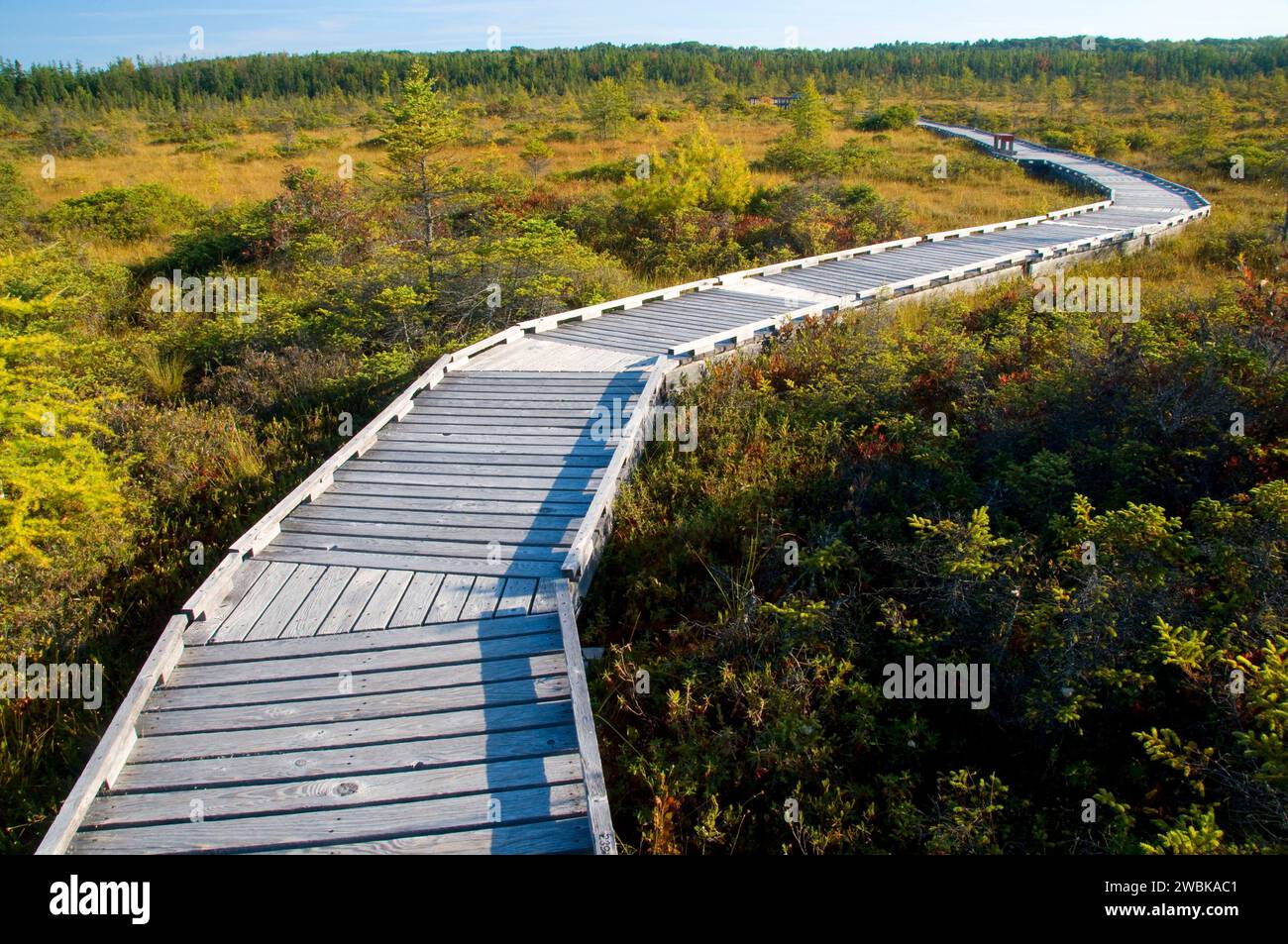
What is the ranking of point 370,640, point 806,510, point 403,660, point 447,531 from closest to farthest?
point 403,660, point 370,640, point 447,531, point 806,510

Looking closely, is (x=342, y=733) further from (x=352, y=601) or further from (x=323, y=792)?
(x=352, y=601)

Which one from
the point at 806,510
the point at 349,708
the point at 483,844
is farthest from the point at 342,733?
the point at 806,510

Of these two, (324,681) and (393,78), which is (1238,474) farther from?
(393,78)

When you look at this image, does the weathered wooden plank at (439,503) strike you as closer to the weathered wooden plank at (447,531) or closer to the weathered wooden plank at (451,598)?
the weathered wooden plank at (447,531)

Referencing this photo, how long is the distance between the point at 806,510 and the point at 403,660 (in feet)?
13.3

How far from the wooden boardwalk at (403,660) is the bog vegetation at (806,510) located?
72 cm

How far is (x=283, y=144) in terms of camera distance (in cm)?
3566

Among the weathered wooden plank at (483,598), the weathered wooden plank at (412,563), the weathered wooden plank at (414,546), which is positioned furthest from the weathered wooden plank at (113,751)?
the weathered wooden plank at (483,598)

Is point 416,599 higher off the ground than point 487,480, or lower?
lower

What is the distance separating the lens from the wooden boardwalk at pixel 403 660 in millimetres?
4281

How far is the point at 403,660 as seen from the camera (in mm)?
5379

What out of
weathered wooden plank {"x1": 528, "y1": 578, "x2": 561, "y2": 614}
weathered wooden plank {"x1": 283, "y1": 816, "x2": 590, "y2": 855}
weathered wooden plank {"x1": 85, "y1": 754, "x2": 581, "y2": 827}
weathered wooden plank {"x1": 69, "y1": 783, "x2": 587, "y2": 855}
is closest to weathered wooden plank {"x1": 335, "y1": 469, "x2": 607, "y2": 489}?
weathered wooden plank {"x1": 528, "y1": 578, "x2": 561, "y2": 614}
